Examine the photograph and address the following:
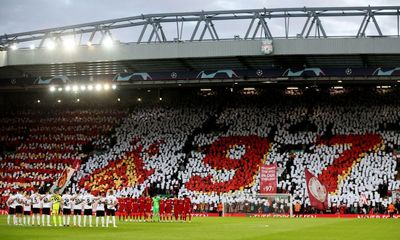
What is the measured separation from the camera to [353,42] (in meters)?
51.4

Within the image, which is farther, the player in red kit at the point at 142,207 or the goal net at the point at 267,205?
the goal net at the point at 267,205

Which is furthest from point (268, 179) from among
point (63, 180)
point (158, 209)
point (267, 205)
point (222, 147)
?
point (63, 180)

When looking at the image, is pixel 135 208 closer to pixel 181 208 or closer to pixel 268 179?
pixel 181 208

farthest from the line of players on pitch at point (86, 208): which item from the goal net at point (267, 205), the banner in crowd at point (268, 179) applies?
the banner in crowd at point (268, 179)

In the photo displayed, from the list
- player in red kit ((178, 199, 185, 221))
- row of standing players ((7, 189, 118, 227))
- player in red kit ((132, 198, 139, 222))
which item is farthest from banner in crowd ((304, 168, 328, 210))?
row of standing players ((7, 189, 118, 227))

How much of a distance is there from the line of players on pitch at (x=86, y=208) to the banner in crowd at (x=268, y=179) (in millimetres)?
6573

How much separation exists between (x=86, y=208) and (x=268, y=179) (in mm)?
17930

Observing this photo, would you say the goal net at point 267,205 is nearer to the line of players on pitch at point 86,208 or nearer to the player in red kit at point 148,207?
the line of players on pitch at point 86,208

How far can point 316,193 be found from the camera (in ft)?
162

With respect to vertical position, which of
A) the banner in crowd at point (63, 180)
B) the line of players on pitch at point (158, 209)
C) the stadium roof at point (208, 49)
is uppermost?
the stadium roof at point (208, 49)

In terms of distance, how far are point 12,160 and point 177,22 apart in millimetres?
22431

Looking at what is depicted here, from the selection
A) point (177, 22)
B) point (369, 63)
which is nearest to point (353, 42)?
point (369, 63)

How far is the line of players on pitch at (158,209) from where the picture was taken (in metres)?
42.0

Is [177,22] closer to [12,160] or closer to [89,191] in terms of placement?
[89,191]
